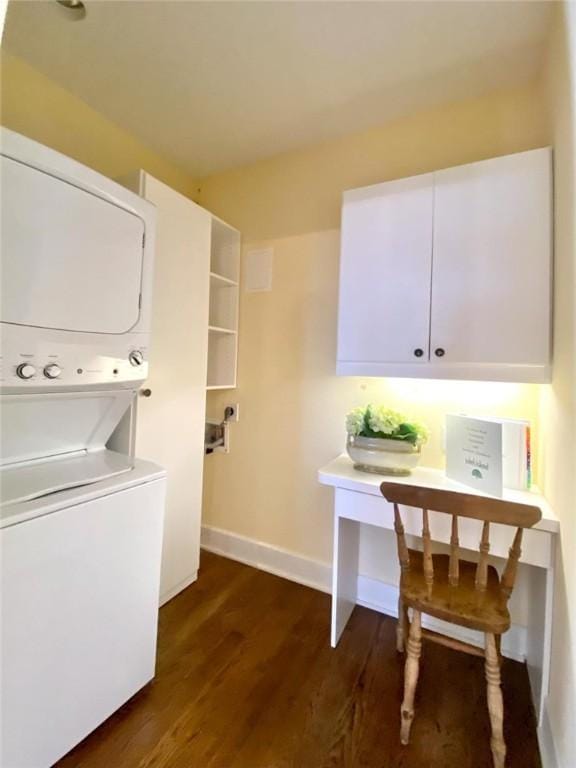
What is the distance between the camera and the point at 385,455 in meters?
1.59

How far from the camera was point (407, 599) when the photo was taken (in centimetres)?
124

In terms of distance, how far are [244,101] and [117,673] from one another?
101 inches

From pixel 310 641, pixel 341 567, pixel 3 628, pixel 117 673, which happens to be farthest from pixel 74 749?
pixel 341 567

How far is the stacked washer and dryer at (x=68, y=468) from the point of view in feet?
3.16

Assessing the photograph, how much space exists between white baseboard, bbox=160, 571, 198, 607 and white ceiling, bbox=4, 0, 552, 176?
259 cm

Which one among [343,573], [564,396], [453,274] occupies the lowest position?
[343,573]

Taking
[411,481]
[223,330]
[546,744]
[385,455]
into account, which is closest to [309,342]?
[223,330]

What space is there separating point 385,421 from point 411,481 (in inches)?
11.4

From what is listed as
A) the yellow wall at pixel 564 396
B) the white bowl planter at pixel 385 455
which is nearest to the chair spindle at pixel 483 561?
the yellow wall at pixel 564 396

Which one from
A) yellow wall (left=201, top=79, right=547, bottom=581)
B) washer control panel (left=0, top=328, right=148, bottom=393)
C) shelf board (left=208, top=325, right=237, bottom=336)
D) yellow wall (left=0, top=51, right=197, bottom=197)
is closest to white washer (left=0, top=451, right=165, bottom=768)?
washer control panel (left=0, top=328, right=148, bottom=393)

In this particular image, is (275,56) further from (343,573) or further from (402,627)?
(402,627)

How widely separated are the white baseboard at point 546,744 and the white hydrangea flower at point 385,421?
42.1 inches

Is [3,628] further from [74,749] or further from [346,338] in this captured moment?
[346,338]

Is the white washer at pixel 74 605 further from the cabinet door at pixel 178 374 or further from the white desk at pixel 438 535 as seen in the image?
the white desk at pixel 438 535
